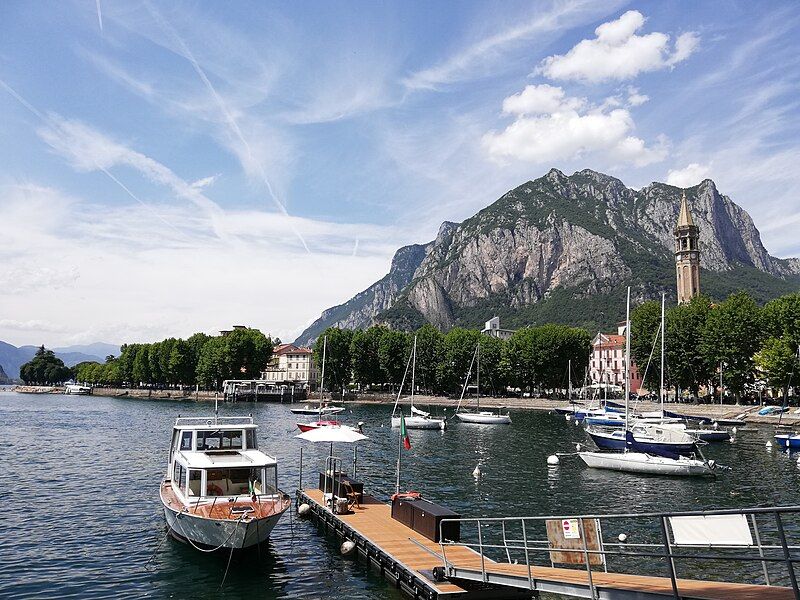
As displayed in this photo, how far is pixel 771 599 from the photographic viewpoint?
37.6 feet

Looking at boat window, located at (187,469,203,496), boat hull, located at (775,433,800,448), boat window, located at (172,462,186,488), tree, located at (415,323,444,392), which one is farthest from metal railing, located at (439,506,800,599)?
tree, located at (415,323,444,392)

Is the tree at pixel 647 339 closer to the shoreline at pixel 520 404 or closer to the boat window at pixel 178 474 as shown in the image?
the shoreline at pixel 520 404

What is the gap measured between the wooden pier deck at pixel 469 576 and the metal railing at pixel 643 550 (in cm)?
18

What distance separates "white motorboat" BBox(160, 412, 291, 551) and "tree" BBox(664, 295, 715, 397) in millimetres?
98791

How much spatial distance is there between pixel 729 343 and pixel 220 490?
3910 inches

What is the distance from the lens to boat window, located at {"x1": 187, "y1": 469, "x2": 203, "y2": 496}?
25922mm

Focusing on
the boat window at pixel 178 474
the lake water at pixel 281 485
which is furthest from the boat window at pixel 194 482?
the lake water at pixel 281 485

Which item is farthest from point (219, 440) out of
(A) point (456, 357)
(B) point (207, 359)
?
(B) point (207, 359)

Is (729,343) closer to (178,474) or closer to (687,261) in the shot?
(687,261)

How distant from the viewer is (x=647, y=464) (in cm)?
4709

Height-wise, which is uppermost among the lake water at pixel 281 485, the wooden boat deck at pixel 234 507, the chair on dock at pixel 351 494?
the wooden boat deck at pixel 234 507

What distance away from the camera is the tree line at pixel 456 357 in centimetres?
14388

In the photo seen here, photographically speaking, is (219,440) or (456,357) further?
(456,357)

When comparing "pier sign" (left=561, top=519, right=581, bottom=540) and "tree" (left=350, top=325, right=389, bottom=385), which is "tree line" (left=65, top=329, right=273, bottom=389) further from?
"pier sign" (left=561, top=519, right=581, bottom=540)
